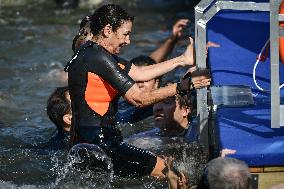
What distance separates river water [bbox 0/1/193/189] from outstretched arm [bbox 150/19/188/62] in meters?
0.88

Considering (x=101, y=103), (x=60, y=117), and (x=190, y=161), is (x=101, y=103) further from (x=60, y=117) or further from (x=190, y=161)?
(x=60, y=117)

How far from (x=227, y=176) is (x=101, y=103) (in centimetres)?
165


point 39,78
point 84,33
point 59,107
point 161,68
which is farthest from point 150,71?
point 39,78

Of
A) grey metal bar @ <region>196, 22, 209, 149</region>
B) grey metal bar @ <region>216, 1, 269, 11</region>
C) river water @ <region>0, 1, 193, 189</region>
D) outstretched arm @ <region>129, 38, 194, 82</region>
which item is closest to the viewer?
grey metal bar @ <region>216, 1, 269, 11</region>

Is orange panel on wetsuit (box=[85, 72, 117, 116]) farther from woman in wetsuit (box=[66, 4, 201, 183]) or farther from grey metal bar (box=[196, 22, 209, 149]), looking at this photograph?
grey metal bar (box=[196, 22, 209, 149])

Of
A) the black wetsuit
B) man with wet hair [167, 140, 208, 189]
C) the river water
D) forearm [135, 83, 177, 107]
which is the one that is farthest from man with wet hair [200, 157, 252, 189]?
the river water

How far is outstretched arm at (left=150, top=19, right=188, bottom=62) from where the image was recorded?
7.79 meters

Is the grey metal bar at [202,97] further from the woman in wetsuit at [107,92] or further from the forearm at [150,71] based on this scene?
the forearm at [150,71]

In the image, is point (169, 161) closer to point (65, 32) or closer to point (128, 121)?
point (128, 121)

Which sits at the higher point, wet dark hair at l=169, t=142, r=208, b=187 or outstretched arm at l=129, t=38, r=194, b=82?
outstretched arm at l=129, t=38, r=194, b=82

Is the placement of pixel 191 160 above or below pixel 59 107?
below

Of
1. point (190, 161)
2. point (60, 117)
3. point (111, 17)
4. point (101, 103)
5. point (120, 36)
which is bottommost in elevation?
point (190, 161)

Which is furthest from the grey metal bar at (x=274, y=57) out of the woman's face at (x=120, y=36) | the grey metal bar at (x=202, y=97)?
the woman's face at (x=120, y=36)

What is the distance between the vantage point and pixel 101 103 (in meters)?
6.12
